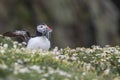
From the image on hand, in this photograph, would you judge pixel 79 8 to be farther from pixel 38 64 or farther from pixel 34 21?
pixel 38 64

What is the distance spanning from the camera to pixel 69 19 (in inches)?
1272

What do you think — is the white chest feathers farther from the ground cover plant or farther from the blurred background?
the blurred background

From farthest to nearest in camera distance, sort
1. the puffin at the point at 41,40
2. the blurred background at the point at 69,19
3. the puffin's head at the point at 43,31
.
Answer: the blurred background at the point at 69,19 < the puffin's head at the point at 43,31 < the puffin at the point at 41,40

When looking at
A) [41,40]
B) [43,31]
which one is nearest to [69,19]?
[43,31]

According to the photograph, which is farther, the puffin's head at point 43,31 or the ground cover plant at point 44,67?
the puffin's head at point 43,31

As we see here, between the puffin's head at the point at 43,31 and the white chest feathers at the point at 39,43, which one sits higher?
the puffin's head at the point at 43,31

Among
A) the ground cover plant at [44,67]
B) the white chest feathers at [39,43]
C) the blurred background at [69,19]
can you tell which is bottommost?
the ground cover plant at [44,67]

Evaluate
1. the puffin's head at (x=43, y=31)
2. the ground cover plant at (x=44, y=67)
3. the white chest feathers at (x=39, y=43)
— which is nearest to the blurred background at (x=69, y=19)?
the puffin's head at (x=43, y=31)

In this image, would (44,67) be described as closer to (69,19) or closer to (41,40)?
(41,40)

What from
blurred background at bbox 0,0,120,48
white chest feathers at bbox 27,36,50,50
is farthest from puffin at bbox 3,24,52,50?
blurred background at bbox 0,0,120,48

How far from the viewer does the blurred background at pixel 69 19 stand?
30406mm

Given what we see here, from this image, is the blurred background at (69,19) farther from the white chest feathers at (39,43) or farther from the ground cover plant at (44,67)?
the ground cover plant at (44,67)

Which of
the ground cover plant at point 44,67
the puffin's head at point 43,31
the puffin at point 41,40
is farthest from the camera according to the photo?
the puffin's head at point 43,31

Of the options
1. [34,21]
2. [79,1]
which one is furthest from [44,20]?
[79,1]
